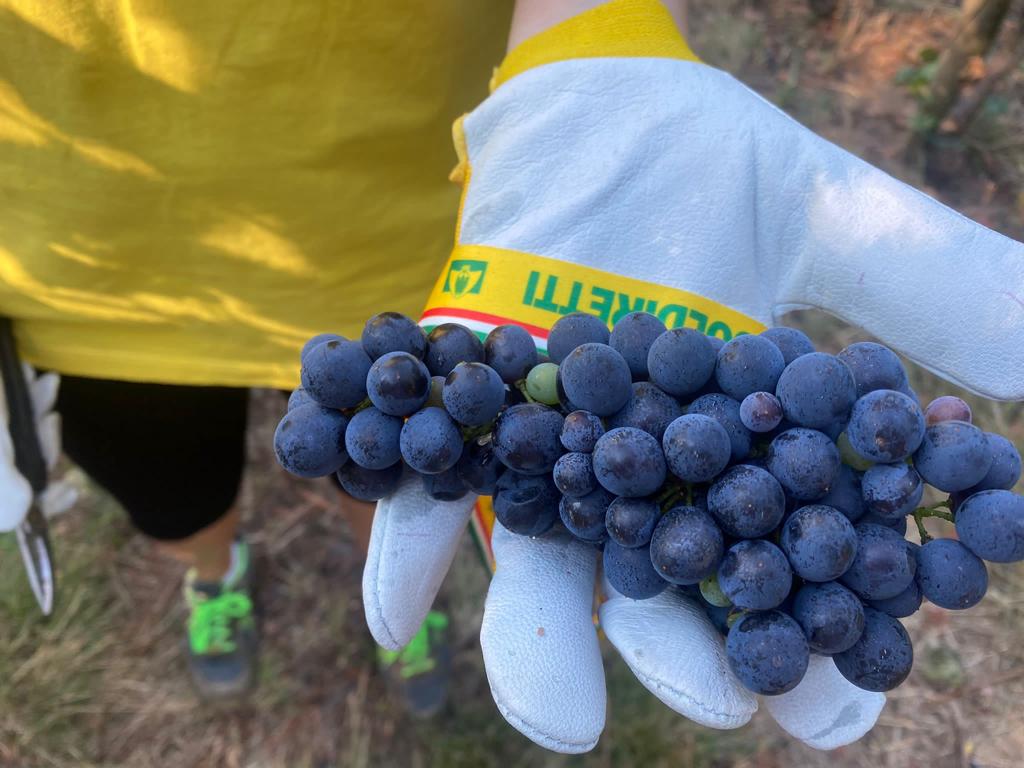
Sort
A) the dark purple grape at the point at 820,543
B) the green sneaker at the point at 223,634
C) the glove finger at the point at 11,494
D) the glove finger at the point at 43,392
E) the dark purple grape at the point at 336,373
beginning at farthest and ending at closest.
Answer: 1. the green sneaker at the point at 223,634
2. the glove finger at the point at 43,392
3. the glove finger at the point at 11,494
4. the dark purple grape at the point at 336,373
5. the dark purple grape at the point at 820,543

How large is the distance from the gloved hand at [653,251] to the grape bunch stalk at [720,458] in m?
0.12

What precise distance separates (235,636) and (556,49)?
1591mm

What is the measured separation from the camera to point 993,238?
3.37 feet

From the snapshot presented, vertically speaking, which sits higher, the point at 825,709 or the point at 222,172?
the point at 222,172

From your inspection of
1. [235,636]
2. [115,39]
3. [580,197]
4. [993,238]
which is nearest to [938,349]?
[993,238]

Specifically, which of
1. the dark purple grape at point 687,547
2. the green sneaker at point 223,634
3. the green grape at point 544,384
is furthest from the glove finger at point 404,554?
the green sneaker at point 223,634

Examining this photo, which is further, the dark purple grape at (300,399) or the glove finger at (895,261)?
the glove finger at (895,261)

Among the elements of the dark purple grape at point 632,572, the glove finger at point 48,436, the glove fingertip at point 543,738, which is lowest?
the glove finger at point 48,436

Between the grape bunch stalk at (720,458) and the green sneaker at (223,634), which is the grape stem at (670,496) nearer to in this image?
the grape bunch stalk at (720,458)

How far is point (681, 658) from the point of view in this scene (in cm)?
86

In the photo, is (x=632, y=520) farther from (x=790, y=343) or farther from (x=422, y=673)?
(x=422, y=673)

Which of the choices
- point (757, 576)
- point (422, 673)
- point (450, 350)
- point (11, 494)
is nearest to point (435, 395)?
point (450, 350)

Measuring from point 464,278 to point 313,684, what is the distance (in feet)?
4.41

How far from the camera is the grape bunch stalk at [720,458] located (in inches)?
29.5
